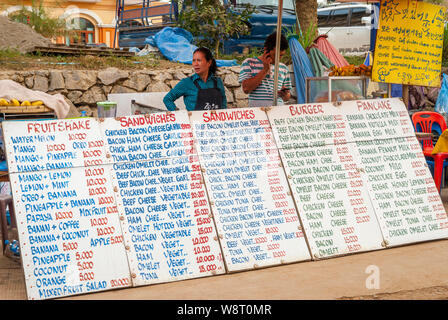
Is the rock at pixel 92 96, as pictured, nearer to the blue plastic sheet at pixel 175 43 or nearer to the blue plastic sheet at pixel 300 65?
the blue plastic sheet at pixel 175 43

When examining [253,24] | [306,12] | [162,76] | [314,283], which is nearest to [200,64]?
[314,283]

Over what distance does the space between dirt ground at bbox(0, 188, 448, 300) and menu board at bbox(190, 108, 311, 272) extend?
16 cm

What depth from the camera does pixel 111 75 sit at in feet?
35.4

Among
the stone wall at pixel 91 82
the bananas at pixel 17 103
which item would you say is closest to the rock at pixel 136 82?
the stone wall at pixel 91 82

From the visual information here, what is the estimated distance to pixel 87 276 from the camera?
389 cm

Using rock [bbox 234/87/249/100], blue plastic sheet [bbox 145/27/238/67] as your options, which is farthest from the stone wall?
blue plastic sheet [bbox 145/27/238/67]

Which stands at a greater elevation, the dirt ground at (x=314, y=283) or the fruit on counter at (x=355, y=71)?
the fruit on counter at (x=355, y=71)

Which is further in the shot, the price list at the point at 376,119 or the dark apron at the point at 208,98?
the dark apron at the point at 208,98

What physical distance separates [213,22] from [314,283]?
31.1 feet

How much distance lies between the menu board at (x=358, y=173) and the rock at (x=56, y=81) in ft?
20.9

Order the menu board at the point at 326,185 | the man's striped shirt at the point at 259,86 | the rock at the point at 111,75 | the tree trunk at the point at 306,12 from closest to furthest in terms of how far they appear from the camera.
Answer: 1. the menu board at the point at 326,185
2. the man's striped shirt at the point at 259,86
3. the rock at the point at 111,75
4. the tree trunk at the point at 306,12

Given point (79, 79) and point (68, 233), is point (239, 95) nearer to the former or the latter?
point (79, 79)

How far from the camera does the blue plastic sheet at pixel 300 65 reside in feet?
36.6
